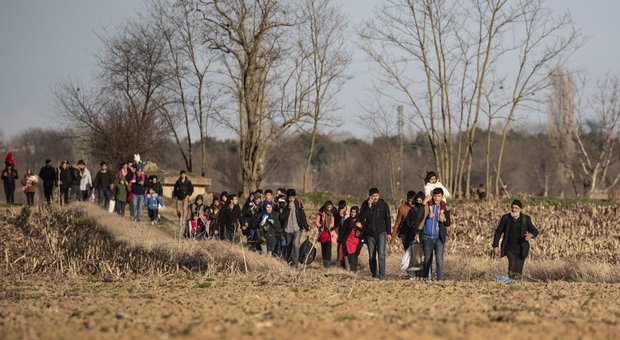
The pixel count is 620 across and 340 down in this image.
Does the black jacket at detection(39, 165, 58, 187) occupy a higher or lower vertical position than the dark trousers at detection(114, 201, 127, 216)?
higher

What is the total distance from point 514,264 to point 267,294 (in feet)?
21.5

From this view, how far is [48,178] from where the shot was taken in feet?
123

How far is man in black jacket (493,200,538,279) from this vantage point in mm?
19594

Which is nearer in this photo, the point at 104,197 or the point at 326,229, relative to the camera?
the point at 326,229

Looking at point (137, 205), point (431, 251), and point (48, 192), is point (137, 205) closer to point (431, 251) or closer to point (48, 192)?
point (48, 192)

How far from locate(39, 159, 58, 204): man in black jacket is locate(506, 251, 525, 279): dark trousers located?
2129cm

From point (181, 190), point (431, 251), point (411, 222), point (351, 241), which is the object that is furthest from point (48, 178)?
point (431, 251)

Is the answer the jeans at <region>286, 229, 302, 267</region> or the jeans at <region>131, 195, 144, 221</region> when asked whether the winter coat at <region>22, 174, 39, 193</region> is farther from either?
the jeans at <region>286, 229, 302, 267</region>

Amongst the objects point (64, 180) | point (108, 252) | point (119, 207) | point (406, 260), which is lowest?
point (108, 252)

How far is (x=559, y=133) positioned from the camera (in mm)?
64562

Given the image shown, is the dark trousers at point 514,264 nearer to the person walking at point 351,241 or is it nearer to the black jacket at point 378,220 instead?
the black jacket at point 378,220

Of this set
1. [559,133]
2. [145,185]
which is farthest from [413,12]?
[559,133]

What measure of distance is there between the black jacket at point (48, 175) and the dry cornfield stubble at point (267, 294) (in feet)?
26.3

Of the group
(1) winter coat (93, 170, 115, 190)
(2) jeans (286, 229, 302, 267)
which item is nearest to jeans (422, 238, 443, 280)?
(2) jeans (286, 229, 302, 267)
